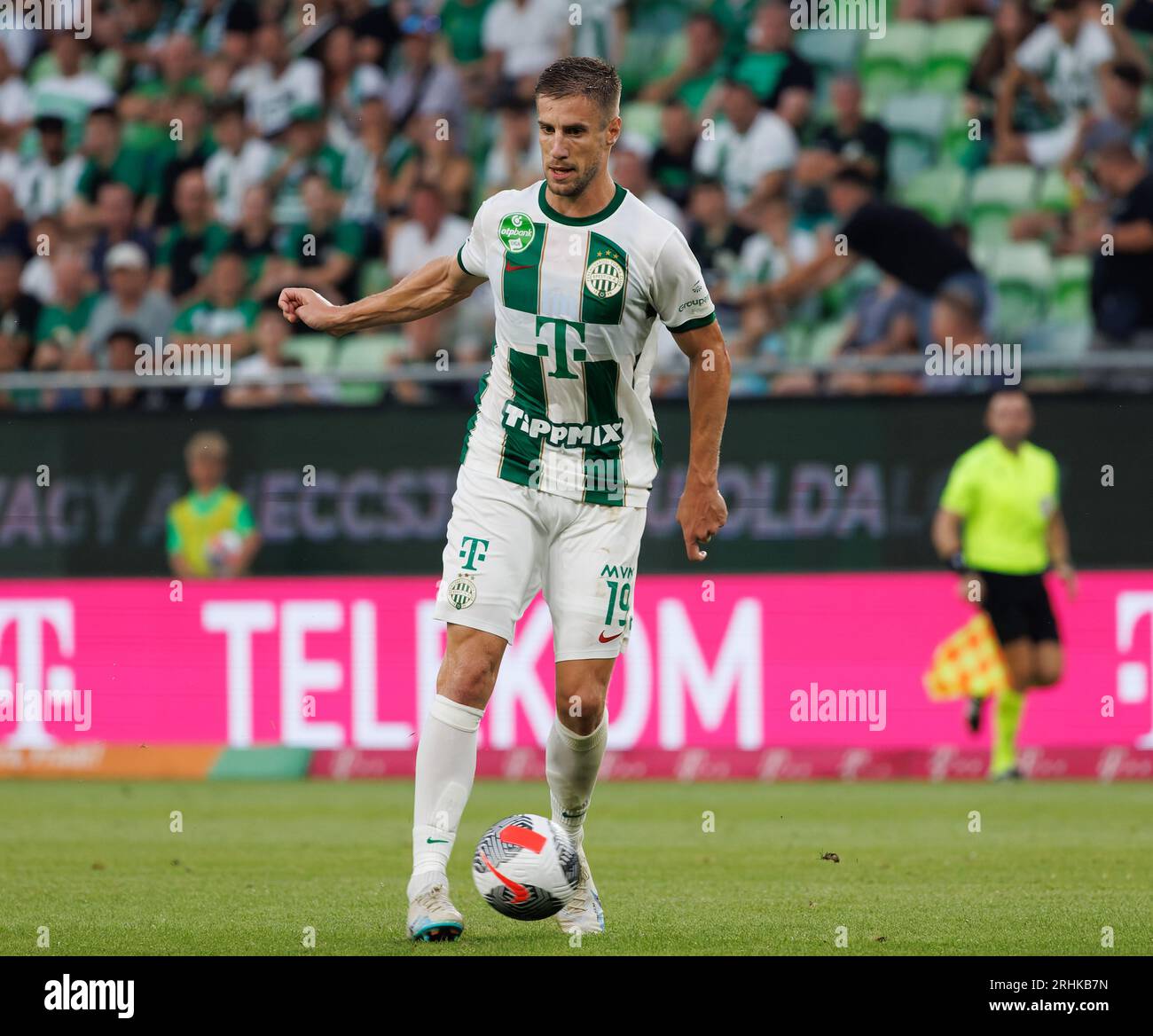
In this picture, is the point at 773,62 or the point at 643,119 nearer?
the point at 773,62

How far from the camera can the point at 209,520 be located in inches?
507

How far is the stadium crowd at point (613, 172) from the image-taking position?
13.3 metres

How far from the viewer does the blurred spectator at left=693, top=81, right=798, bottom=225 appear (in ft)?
47.6

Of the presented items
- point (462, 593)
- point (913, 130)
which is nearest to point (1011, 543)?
point (913, 130)

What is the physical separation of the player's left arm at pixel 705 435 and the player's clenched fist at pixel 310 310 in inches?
44.7

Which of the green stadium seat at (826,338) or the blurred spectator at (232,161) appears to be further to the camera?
the blurred spectator at (232,161)

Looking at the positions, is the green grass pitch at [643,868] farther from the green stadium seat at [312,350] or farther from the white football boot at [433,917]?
the green stadium seat at [312,350]

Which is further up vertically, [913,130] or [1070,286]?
[913,130]

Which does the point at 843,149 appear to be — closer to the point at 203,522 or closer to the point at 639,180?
the point at 639,180

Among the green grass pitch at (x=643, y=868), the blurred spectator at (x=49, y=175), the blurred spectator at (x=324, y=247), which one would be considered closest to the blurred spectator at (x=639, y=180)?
the blurred spectator at (x=324, y=247)

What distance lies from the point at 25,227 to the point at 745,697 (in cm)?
744

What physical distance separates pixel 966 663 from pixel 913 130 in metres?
4.56

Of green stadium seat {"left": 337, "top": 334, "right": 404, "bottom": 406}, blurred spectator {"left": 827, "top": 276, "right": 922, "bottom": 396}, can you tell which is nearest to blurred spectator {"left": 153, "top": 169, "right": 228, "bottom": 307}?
green stadium seat {"left": 337, "top": 334, "right": 404, "bottom": 406}
